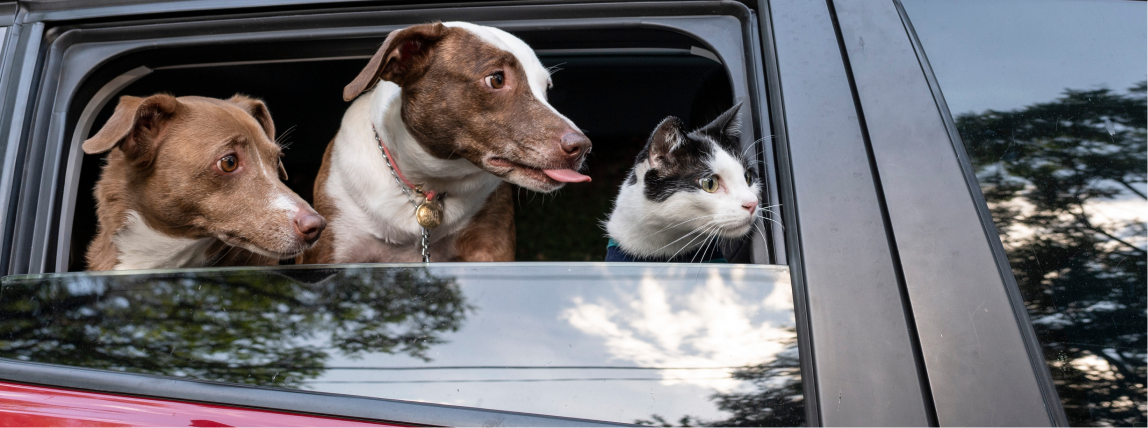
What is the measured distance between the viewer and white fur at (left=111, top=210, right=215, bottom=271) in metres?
1.84

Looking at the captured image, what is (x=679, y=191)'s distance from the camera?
1.98 m

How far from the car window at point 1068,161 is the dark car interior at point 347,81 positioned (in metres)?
0.64

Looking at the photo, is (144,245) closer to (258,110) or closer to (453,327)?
(258,110)

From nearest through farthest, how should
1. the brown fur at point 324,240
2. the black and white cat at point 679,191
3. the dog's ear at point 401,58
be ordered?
the dog's ear at point 401,58 < the black and white cat at point 679,191 < the brown fur at point 324,240

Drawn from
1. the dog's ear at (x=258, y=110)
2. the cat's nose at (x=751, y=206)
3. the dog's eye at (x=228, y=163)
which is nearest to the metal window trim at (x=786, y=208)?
the cat's nose at (x=751, y=206)

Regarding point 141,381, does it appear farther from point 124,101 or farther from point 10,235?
point 124,101

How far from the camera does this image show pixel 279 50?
185cm

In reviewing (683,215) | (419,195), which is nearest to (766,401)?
(683,215)

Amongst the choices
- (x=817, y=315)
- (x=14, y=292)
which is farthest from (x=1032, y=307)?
(x=14, y=292)

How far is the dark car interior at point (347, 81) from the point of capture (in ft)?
6.02

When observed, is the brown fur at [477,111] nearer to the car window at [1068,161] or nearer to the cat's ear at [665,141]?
the cat's ear at [665,141]

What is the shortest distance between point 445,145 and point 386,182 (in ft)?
1.02

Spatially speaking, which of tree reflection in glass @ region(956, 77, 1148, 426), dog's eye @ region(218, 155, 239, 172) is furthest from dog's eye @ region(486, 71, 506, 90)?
tree reflection in glass @ region(956, 77, 1148, 426)

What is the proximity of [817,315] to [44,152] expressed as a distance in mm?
1754
